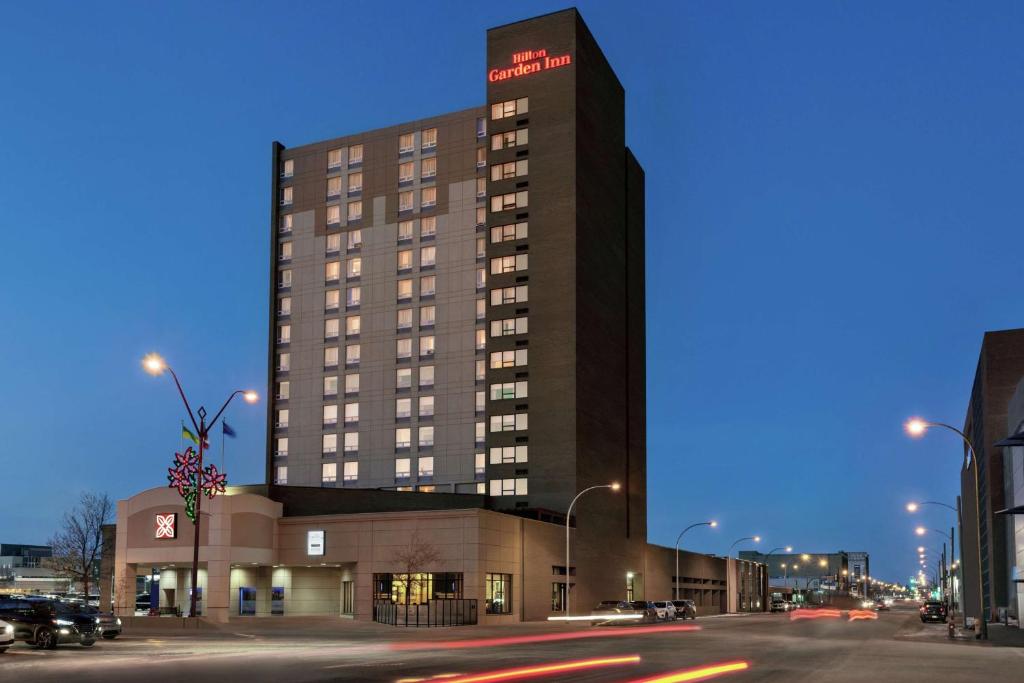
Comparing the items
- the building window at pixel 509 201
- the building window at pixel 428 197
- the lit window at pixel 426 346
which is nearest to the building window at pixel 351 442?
the lit window at pixel 426 346

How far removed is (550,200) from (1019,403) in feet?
157

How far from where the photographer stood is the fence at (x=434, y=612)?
7325 centimetres

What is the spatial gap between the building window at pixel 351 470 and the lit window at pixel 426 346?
13.7 m

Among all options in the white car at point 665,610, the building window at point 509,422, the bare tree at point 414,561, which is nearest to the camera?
the bare tree at point 414,561

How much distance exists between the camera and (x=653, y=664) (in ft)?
98.6

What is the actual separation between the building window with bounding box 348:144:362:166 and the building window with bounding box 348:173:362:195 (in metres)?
1.36

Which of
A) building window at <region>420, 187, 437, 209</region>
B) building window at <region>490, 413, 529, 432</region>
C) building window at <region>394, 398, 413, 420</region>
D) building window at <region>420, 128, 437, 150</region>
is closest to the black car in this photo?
building window at <region>490, 413, 529, 432</region>

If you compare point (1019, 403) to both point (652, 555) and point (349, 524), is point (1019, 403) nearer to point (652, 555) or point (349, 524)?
point (349, 524)

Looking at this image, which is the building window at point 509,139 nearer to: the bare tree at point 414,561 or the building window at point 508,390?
the building window at point 508,390

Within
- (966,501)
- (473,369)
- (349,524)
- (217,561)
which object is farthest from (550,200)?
(966,501)

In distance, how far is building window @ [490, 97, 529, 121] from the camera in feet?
356

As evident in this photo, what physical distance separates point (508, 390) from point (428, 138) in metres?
30.7

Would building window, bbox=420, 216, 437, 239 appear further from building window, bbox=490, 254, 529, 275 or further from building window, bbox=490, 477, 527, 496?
building window, bbox=490, 477, 527, 496

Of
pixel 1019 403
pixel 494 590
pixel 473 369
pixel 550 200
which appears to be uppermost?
pixel 550 200
